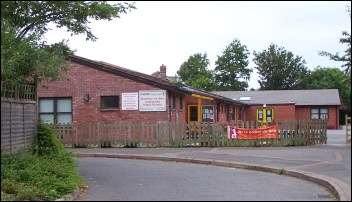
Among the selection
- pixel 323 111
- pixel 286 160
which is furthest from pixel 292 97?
pixel 286 160

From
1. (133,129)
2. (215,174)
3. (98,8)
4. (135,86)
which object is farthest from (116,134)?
(98,8)

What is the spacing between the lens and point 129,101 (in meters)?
25.6

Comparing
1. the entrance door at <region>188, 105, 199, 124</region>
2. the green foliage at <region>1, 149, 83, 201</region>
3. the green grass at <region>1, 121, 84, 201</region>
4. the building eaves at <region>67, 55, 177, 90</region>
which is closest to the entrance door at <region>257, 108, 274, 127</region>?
the entrance door at <region>188, 105, 199, 124</region>

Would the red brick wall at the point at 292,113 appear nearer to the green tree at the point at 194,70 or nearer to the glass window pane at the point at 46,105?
the green tree at the point at 194,70

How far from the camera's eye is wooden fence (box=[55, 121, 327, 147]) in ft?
76.5

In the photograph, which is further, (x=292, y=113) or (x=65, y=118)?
(x=292, y=113)

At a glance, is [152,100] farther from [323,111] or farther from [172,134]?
[323,111]

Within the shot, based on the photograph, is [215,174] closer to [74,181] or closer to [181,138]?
[74,181]

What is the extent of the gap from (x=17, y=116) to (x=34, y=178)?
2241 mm

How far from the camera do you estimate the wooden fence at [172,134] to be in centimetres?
2333

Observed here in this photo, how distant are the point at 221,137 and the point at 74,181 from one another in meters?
13.4

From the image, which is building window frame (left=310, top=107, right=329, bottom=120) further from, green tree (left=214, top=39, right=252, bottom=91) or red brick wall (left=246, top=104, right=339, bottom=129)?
green tree (left=214, top=39, right=252, bottom=91)

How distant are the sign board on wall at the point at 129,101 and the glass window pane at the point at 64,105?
315 cm

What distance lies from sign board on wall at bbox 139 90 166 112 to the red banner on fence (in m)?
3.88
